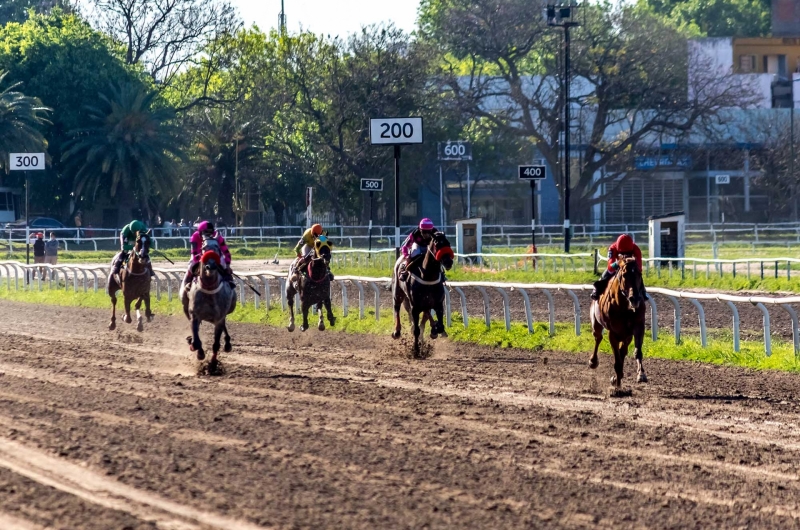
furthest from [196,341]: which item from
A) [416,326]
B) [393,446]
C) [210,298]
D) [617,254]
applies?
[393,446]

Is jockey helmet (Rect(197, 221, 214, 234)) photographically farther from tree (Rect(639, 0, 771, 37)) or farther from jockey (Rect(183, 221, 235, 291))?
tree (Rect(639, 0, 771, 37))

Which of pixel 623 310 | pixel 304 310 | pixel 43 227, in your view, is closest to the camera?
pixel 623 310

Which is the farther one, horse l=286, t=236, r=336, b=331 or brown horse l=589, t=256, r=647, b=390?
horse l=286, t=236, r=336, b=331

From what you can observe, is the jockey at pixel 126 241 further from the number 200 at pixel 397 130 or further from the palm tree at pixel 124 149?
the palm tree at pixel 124 149

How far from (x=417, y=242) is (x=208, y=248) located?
292 cm

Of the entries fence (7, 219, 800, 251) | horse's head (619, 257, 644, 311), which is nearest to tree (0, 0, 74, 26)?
fence (7, 219, 800, 251)

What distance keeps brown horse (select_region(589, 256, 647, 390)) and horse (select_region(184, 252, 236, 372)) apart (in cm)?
423

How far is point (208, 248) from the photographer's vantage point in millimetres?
13609

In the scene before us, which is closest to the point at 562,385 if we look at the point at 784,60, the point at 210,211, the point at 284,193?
the point at 284,193

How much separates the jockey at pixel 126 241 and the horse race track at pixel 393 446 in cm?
489

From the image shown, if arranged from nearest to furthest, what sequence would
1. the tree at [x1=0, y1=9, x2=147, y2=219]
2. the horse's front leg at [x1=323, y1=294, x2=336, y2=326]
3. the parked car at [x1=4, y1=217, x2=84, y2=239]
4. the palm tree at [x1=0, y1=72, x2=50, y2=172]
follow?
the horse's front leg at [x1=323, y1=294, x2=336, y2=326], the parked car at [x1=4, y1=217, x2=84, y2=239], the palm tree at [x1=0, y1=72, x2=50, y2=172], the tree at [x1=0, y1=9, x2=147, y2=219]

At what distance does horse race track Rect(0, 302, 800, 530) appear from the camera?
6.50 meters

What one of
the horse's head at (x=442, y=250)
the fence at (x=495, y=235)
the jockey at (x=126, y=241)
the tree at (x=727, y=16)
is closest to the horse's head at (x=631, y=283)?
the horse's head at (x=442, y=250)

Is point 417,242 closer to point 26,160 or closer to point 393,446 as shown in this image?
point 393,446
